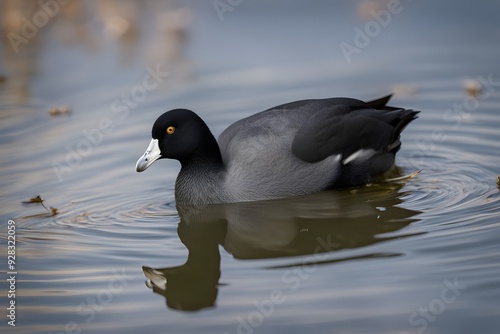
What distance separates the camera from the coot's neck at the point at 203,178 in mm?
7371

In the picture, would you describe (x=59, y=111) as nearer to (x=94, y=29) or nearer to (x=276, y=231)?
(x=94, y=29)

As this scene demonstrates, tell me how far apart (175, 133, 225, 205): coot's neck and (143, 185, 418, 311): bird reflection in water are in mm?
89

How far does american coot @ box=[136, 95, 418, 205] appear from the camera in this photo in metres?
7.32

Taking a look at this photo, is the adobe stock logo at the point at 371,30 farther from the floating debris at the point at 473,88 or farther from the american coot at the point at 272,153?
the american coot at the point at 272,153

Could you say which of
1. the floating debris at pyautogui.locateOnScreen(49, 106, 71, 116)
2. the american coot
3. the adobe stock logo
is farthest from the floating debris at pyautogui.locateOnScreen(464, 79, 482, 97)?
the floating debris at pyautogui.locateOnScreen(49, 106, 71, 116)

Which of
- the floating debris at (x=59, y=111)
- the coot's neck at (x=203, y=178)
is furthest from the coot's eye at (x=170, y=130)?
the floating debris at (x=59, y=111)

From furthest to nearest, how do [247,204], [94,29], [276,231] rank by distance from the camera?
1. [94,29]
2. [247,204]
3. [276,231]

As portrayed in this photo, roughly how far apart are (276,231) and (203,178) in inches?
42.0

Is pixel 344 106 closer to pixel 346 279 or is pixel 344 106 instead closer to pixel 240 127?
pixel 240 127

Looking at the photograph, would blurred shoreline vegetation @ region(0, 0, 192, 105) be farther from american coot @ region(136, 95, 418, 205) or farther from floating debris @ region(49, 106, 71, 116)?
american coot @ region(136, 95, 418, 205)

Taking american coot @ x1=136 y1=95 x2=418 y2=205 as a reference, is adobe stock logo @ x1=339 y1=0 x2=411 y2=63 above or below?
above

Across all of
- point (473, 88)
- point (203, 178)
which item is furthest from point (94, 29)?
point (203, 178)

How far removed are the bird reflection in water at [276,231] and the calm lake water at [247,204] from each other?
2 cm

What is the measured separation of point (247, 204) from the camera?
727 centimetres
